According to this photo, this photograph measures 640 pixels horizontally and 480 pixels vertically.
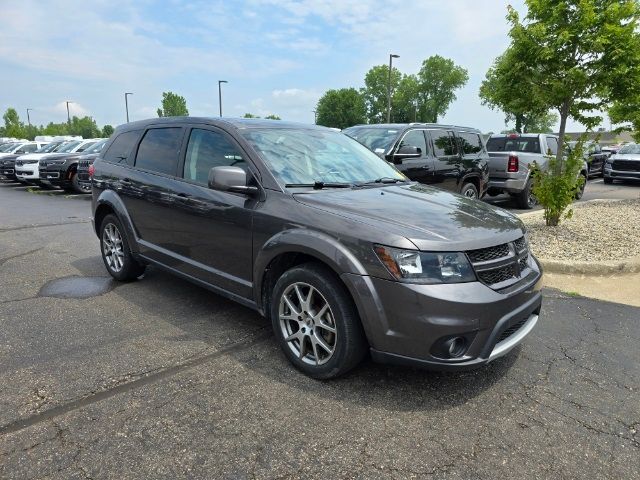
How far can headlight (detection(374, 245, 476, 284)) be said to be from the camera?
8.84 ft

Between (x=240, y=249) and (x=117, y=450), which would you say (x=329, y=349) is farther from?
(x=117, y=450)

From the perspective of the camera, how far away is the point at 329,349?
3033mm

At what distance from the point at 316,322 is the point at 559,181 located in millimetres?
5592

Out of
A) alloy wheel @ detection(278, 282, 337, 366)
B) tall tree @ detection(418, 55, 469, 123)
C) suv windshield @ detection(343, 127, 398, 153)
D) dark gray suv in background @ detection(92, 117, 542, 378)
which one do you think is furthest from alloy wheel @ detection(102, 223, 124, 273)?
tall tree @ detection(418, 55, 469, 123)

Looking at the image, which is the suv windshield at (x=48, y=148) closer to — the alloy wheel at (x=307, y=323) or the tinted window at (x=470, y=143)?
the tinted window at (x=470, y=143)

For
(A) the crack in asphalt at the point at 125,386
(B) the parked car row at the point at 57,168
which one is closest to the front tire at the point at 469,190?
(A) the crack in asphalt at the point at 125,386

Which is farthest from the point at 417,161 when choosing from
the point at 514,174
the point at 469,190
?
the point at 514,174

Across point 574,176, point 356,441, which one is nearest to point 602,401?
point 356,441

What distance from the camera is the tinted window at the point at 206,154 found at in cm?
377

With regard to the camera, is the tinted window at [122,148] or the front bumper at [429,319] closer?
the front bumper at [429,319]

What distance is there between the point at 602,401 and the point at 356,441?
64.4 inches

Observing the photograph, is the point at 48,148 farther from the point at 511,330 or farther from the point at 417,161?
the point at 511,330

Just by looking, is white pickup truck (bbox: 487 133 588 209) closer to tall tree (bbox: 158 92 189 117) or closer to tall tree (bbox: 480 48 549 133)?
tall tree (bbox: 480 48 549 133)

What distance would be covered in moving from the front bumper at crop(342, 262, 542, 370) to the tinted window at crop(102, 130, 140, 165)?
3.24 m
